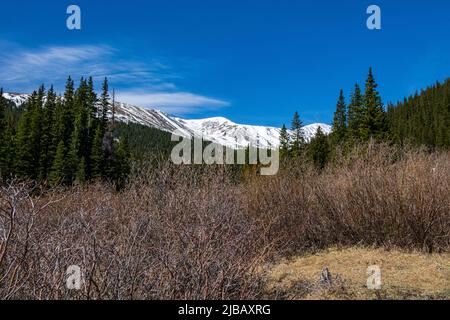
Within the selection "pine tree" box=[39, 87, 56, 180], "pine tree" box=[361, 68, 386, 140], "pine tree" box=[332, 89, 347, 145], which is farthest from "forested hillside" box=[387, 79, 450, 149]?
"pine tree" box=[39, 87, 56, 180]

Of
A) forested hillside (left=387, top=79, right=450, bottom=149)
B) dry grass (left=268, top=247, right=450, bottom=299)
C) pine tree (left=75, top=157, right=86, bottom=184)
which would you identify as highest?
forested hillside (left=387, top=79, right=450, bottom=149)

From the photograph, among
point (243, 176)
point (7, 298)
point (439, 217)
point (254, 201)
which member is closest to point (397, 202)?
point (439, 217)

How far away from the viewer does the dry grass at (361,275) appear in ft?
21.7

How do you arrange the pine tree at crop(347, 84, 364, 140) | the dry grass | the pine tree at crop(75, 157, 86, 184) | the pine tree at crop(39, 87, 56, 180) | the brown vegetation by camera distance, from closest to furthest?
the brown vegetation < the dry grass < the pine tree at crop(347, 84, 364, 140) < the pine tree at crop(75, 157, 86, 184) < the pine tree at crop(39, 87, 56, 180)

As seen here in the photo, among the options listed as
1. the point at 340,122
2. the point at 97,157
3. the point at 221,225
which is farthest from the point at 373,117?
the point at 221,225

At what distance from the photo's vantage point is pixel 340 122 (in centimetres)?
5194

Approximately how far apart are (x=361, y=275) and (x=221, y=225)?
3.36m

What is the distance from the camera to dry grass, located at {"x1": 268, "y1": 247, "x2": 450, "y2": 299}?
6.62 meters

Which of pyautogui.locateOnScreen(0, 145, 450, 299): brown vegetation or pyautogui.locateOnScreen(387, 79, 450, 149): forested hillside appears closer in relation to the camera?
pyautogui.locateOnScreen(0, 145, 450, 299): brown vegetation

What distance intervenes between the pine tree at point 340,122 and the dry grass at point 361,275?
3934 centimetres

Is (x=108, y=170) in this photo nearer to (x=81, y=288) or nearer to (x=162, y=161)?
(x=162, y=161)

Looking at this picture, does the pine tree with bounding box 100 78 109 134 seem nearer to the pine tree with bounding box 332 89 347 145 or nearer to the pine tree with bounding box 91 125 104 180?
the pine tree with bounding box 91 125 104 180

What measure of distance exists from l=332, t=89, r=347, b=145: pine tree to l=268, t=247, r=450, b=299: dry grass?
39337 millimetres
